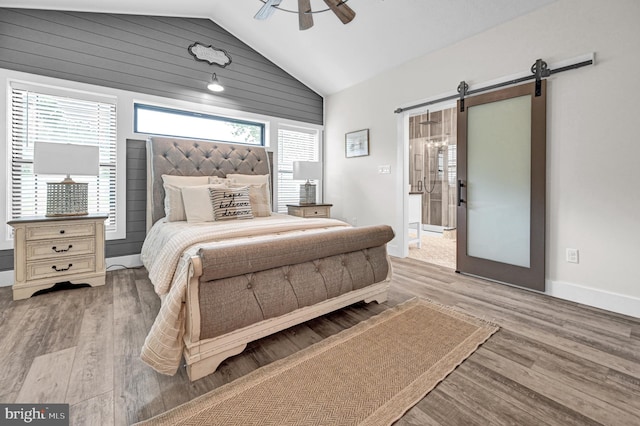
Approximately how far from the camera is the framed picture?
457cm

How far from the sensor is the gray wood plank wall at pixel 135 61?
2.94 metres

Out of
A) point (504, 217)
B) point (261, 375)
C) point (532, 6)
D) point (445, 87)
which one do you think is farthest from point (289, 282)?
point (532, 6)

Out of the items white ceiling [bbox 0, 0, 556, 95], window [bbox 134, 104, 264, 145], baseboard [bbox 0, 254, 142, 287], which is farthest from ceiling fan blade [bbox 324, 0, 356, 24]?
baseboard [bbox 0, 254, 142, 287]

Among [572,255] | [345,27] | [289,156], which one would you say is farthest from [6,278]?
[572,255]

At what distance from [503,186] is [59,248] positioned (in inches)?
177

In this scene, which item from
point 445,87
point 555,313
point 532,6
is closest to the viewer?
point 555,313

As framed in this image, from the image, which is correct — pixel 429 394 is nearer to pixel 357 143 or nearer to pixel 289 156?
pixel 357 143

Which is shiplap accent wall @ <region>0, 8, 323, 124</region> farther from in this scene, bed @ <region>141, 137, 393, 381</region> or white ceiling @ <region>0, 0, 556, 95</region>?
bed @ <region>141, 137, 393, 381</region>

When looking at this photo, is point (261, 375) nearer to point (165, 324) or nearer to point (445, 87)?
point (165, 324)

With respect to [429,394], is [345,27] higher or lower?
higher

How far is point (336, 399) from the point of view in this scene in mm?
1376

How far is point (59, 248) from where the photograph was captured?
275 centimetres

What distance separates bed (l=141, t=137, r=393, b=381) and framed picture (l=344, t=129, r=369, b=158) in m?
2.21

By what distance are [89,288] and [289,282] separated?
234cm
